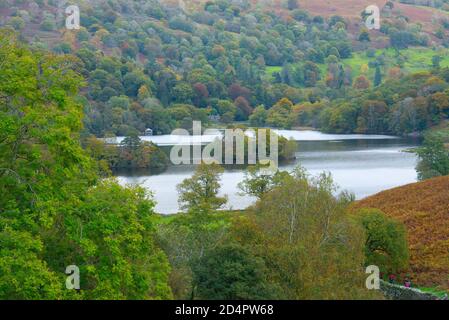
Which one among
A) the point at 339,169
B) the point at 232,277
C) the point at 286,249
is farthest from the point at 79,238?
the point at 339,169

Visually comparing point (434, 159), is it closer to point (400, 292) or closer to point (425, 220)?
point (425, 220)

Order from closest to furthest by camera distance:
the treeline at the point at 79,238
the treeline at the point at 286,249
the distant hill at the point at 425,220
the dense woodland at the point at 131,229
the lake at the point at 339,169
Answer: the treeline at the point at 79,238, the dense woodland at the point at 131,229, the treeline at the point at 286,249, the distant hill at the point at 425,220, the lake at the point at 339,169

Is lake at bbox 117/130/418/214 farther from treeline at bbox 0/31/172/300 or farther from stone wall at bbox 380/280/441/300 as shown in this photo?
treeline at bbox 0/31/172/300

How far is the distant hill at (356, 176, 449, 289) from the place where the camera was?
30.1 m

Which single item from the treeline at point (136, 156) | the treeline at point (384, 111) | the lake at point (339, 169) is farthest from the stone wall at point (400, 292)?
the treeline at point (384, 111)

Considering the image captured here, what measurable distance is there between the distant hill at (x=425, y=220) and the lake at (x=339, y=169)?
1100 centimetres

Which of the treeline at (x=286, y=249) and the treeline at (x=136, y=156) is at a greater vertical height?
the treeline at (x=286, y=249)

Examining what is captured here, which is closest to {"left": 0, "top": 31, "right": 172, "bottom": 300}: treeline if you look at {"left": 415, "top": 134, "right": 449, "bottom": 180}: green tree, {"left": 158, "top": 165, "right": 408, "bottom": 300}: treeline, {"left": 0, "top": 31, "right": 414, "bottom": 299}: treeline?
{"left": 0, "top": 31, "right": 414, "bottom": 299}: treeline

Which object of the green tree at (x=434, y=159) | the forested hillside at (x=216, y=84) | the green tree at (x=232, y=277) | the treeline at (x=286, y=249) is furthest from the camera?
the forested hillside at (x=216, y=84)

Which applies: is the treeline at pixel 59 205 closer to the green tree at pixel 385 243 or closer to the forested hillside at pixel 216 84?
the green tree at pixel 385 243

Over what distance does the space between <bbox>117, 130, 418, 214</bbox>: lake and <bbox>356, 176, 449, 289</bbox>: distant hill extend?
11003 millimetres

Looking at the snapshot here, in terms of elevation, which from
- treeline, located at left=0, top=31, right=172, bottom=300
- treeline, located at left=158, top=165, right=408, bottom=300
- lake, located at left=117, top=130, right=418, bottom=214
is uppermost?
treeline, located at left=0, top=31, right=172, bottom=300

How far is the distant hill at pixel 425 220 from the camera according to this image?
98.7 ft

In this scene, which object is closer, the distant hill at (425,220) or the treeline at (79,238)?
the treeline at (79,238)
